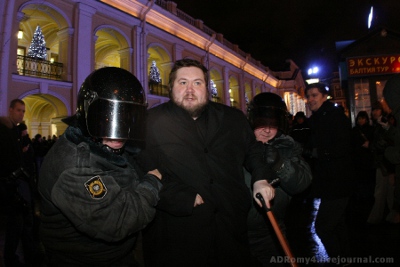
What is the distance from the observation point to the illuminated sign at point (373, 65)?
508 inches

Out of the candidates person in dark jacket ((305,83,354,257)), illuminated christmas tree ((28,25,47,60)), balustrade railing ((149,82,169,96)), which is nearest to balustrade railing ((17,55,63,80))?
illuminated christmas tree ((28,25,47,60))

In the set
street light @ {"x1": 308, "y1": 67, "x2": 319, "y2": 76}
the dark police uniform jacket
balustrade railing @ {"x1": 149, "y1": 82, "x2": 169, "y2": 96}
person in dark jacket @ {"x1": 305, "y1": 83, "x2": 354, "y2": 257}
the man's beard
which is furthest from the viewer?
street light @ {"x1": 308, "y1": 67, "x2": 319, "y2": 76}

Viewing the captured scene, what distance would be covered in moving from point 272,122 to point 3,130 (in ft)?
9.94

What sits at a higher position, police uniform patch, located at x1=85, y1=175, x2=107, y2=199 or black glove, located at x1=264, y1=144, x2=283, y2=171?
black glove, located at x1=264, y1=144, x2=283, y2=171

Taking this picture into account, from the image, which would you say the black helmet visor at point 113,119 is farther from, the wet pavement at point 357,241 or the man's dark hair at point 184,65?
the wet pavement at point 357,241

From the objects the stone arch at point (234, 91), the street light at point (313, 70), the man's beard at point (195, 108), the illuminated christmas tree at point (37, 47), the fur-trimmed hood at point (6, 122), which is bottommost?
the man's beard at point (195, 108)

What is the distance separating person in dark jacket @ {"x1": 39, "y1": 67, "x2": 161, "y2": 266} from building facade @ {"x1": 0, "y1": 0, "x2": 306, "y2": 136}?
32.6 feet

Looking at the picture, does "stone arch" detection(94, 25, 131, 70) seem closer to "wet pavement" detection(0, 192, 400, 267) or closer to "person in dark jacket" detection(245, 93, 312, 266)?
"wet pavement" detection(0, 192, 400, 267)

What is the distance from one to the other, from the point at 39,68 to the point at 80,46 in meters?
2.03

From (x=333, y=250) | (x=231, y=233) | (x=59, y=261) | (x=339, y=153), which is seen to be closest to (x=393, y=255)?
(x=333, y=250)

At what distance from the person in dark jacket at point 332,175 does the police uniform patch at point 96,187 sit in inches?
101

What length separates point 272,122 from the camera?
93.8 inches

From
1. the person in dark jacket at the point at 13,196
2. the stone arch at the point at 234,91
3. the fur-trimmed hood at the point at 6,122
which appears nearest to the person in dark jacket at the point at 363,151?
the person in dark jacket at the point at 13,196

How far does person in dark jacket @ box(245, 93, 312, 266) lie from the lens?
7.09ft
